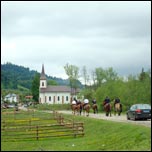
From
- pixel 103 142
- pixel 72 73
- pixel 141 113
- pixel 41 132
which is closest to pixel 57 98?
pixel 72 73

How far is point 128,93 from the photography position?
6475cm

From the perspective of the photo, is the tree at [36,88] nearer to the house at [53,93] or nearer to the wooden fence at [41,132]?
the house at [53,93]

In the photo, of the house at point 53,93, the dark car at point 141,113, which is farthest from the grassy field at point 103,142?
the house at point 53,93

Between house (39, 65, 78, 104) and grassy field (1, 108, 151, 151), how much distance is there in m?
138

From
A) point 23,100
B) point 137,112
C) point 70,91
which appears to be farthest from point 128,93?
point 70,91

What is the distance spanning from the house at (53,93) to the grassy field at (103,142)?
13793 cm

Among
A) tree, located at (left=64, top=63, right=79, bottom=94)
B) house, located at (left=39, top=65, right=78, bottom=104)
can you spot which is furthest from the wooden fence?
house, located at (left=39, top=65, right=78, bottom=104)

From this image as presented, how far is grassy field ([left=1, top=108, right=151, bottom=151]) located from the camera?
21044 mm

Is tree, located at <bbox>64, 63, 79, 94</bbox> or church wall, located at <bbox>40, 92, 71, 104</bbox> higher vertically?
tree, located at <bbox>64, 63, 79, 94</bbox>

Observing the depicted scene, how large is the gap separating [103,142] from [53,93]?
15173 centimetres

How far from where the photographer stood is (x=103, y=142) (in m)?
24.4

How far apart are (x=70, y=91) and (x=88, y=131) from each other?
143 m

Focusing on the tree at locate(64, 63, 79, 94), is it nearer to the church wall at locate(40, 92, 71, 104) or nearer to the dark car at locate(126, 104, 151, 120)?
the church wall at locate(40, 92, 71, 104)

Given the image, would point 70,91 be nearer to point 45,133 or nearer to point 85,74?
point 85,74
